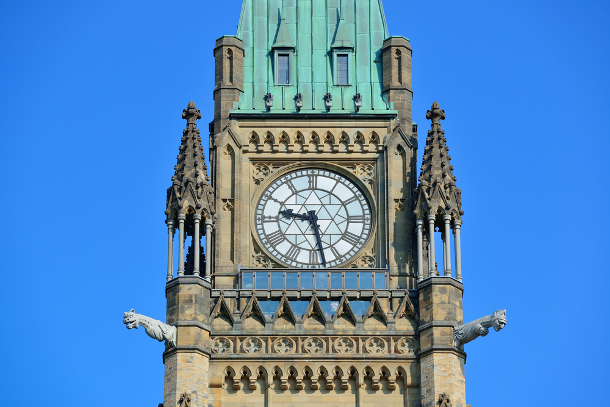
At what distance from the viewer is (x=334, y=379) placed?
2146 inches

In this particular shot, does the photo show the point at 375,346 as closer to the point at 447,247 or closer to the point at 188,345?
the point at 447,247

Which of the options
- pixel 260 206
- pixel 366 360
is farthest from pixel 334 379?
pixel 260 206

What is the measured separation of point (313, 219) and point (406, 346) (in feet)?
16.6

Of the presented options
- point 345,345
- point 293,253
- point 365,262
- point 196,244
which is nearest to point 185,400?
point 345,345

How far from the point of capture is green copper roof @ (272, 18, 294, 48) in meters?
60.4

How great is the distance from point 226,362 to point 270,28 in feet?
37.6

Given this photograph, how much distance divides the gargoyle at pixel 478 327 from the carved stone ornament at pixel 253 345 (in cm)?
509

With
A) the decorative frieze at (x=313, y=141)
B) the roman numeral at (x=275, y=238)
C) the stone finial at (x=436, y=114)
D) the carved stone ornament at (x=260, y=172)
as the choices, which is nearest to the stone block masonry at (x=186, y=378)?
the roman numeral at (x=275, y=238)

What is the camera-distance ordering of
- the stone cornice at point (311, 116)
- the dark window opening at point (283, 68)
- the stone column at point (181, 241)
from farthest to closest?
1. the dark window opening at point (283, 68)
2. the stone cornice at point (311, 116)
3. the stone column at point (181, 241)

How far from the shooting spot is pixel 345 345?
5478 cm

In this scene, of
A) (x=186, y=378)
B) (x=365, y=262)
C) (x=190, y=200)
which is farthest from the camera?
(x=365, y=262)

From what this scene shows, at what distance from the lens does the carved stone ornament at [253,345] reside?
5469cm

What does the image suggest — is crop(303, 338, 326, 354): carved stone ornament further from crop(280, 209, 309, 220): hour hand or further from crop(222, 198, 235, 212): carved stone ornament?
crop(222, 198, 235, 212): carved stone ornament

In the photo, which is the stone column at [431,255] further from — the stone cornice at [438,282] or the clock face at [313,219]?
the clock face at [313,219]
